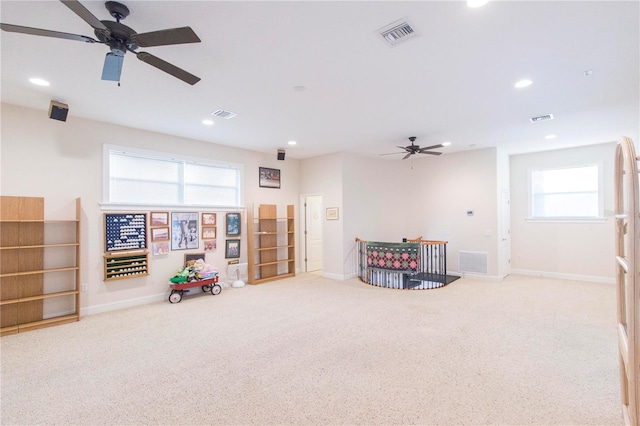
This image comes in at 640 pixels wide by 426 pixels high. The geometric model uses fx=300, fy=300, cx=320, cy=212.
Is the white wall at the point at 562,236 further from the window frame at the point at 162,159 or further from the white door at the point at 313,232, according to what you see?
the window frame at the point at 162,159

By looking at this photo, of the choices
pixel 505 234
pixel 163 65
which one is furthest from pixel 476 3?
pixel 505 234

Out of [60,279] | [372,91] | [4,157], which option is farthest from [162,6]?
[60,279]

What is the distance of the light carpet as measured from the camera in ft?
7.64

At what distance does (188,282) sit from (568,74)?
619 centimetres

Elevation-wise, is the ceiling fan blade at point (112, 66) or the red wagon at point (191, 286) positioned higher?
the ceiling fan blade at point (112, 66)

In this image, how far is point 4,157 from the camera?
403 centimetres

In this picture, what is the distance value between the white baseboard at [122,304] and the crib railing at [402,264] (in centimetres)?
422

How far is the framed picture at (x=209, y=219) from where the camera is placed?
6059mm

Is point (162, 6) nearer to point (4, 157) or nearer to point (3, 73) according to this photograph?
point (3, 73)

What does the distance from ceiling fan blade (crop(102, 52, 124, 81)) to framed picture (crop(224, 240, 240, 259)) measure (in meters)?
4.29

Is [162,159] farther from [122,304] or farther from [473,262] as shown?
[473,262]

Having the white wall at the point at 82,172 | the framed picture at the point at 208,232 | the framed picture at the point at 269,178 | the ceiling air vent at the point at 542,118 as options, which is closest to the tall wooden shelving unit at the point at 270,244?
the framed picture at the point at 269,178

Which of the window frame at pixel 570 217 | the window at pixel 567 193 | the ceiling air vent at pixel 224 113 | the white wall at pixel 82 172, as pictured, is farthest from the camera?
the window at pixel 567 193

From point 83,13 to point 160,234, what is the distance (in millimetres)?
4175
